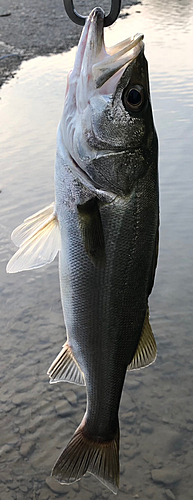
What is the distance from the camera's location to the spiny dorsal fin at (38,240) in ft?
6.93

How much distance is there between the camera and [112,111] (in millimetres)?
1906

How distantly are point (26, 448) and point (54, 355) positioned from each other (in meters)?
0.95

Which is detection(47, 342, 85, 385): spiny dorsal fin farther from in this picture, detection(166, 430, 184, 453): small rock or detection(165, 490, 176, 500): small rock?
detection(166, 430, 184, 453): small rock

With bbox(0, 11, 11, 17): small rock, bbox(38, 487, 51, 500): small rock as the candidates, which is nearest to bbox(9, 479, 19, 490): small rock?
bbox(38, 487, 51, 500): small rock

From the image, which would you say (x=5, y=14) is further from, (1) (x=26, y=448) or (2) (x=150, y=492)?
(2) (x=150, y=492)

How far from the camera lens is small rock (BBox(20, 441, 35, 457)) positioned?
11.5 ft

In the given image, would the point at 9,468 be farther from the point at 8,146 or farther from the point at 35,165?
the point at 8,146

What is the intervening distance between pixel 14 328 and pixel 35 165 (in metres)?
3.49

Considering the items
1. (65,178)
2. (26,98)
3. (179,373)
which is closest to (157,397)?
(179,373)

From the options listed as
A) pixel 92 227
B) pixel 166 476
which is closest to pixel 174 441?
pixel 166 476

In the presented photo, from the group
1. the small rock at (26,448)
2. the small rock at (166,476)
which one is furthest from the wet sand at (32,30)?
the small rock at (166,476)

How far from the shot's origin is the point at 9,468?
340cm

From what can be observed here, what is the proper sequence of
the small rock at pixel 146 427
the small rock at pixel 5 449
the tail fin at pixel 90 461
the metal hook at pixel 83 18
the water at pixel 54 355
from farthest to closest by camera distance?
1. the small rock at pixel 146 427
2. the small rock at pixel 5 449
3. the water at pixel 54 355
4. the tail fin at pixel 90 461
5. the metal hook at pixel 83 18

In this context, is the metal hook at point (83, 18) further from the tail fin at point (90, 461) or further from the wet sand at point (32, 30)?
the wet sand at point (32, 30)
